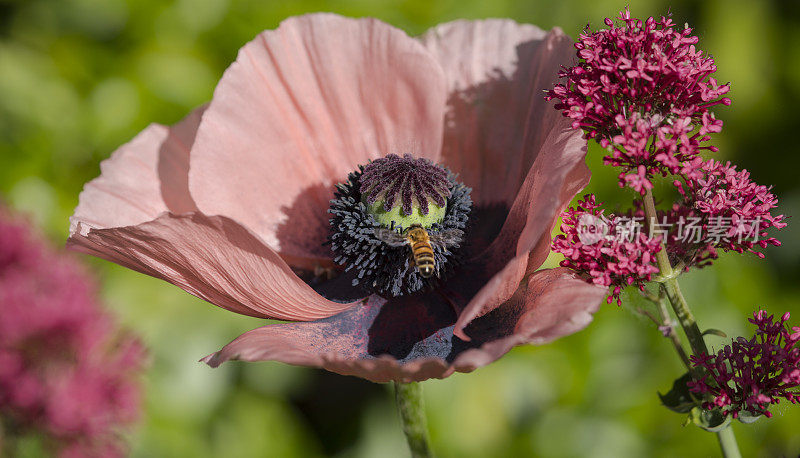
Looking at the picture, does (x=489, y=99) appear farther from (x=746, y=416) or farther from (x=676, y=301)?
(x=746, y=416)

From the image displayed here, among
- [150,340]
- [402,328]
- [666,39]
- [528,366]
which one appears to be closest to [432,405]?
[528,366]

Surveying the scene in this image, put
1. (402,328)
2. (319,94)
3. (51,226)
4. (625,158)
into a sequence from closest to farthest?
(625,158)
(402,328)
(319,94)
(51,226)

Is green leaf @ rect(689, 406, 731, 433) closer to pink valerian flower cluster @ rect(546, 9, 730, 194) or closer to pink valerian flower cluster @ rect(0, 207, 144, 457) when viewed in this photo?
pink valerian flower cluster @ rect(546, 9, 730, 194)

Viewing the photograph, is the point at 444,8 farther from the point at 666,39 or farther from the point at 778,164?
the point at 666,39

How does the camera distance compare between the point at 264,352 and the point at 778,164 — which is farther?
the point at 778,164

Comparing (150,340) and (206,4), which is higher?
(206,4)

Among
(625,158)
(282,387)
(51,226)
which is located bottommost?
(282,387)

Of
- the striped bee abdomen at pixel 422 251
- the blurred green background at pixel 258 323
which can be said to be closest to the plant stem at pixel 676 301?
the striped bee abdomen at pixel 422 251

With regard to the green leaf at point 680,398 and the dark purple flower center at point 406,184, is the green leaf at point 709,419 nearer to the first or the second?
the green leaf at point 680,398
